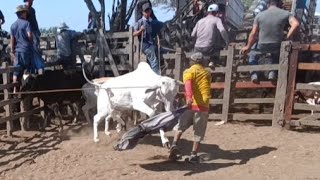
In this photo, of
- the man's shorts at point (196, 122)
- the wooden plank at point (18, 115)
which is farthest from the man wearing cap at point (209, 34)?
the wooden plank at point (18, 115)

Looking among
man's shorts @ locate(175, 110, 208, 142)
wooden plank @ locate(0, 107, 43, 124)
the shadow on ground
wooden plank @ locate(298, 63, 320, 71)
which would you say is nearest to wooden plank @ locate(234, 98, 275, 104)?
wooden plank @ locate(298, 63, 320, 71)

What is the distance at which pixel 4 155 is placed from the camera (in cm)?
881

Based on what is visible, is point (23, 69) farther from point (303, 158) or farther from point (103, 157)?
point (303, 158)

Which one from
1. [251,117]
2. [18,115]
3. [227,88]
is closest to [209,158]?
[251,117]

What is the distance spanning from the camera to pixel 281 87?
9.55 meters

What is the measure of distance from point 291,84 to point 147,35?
333 centimetres

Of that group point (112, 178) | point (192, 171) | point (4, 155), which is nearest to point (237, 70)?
point (192, 171)

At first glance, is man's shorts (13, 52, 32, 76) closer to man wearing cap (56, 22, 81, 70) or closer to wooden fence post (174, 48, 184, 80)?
man wearing cap (56, 22, 81, 70)

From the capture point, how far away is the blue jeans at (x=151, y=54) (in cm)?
1082

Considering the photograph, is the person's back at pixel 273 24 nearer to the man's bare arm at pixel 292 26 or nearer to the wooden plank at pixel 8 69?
the man's bare arm at pixel 292 26

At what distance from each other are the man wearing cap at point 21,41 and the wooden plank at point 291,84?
5.36 m

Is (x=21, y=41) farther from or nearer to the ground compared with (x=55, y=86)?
farther from the ground

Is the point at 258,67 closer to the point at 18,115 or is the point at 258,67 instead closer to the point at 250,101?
the point at 250,101

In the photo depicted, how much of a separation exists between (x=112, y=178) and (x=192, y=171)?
1169mm
